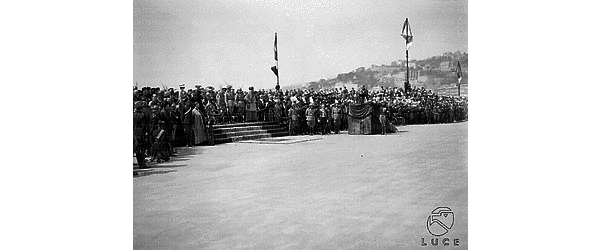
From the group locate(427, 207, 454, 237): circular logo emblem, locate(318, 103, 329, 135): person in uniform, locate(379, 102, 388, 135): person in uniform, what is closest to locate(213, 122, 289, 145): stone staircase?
locate(318, 103, 329, 135): person in uniform

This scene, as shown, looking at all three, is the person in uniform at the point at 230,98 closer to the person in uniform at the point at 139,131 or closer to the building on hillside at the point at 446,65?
the person in uniform at the point at 139,131

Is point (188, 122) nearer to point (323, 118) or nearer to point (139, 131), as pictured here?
point (139, 131)

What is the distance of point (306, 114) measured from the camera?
257 inches

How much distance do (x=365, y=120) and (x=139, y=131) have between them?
2.50 m

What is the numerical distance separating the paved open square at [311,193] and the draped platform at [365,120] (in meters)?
0.07

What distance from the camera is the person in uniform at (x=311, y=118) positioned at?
645cm

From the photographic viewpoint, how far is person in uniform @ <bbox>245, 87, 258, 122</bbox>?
6.42 metres

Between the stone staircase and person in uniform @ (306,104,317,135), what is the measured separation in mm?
272

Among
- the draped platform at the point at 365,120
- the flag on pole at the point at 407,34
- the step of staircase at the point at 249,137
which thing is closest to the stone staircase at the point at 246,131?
the step of staircase at the point at 249,137

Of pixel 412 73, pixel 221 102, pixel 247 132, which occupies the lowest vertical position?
pixel 247 132

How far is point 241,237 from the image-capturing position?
571 centimetres

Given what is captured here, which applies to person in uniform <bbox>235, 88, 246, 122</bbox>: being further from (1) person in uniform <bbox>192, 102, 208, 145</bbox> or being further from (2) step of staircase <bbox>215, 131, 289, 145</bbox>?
(1) person in uniform <bbox>192, 102, 208, 145</bbox>

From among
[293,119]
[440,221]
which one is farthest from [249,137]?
[440,221]
